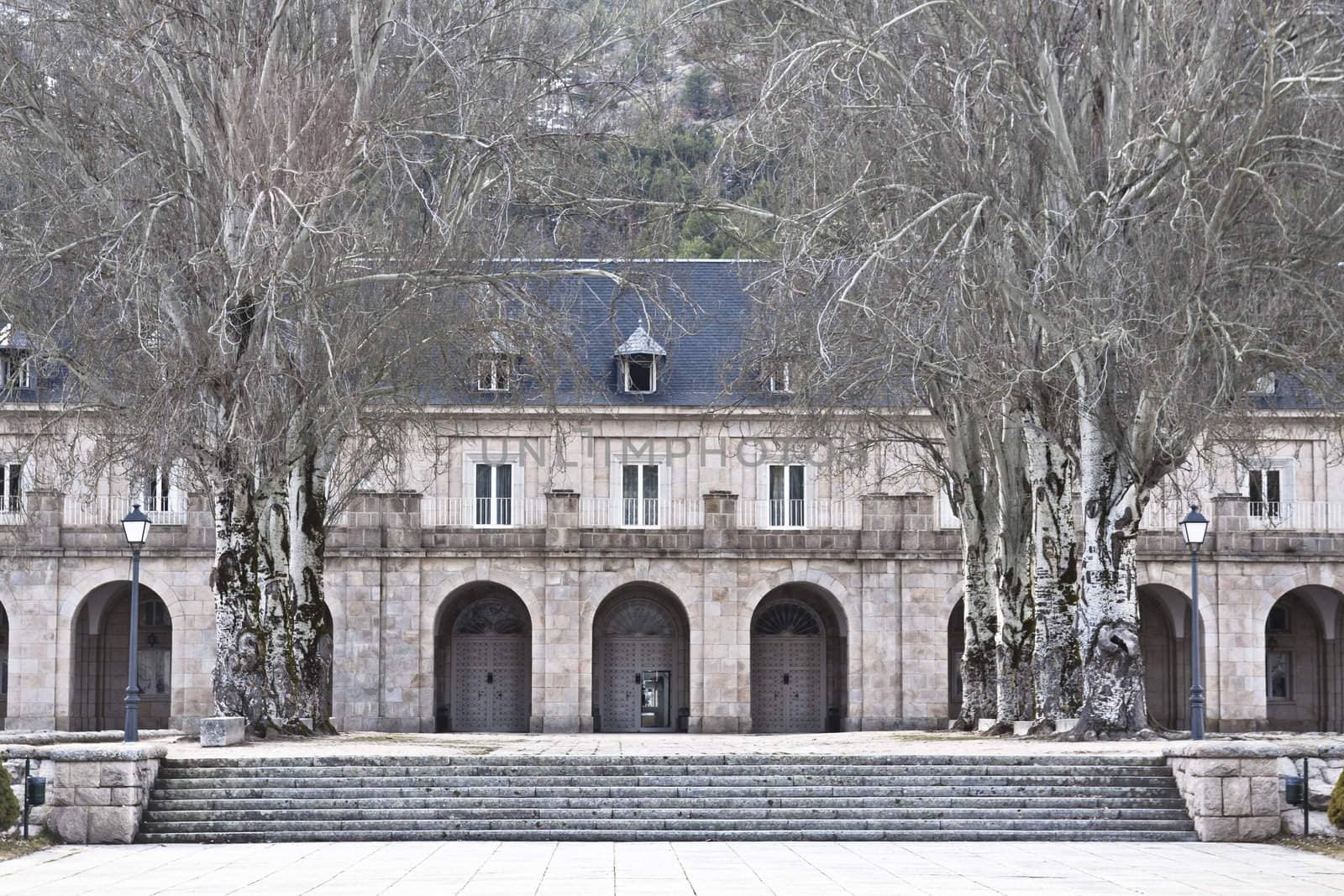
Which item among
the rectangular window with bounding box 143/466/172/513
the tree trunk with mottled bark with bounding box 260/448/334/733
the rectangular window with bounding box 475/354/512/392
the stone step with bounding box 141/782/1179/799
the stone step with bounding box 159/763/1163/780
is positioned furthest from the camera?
the rectangular window with bounding box 143/466/172/513

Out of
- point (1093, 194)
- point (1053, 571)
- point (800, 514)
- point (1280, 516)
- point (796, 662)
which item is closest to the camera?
point (1093, 194)

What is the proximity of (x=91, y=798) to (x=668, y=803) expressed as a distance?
644 cm

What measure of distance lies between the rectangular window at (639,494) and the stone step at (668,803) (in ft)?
96.4

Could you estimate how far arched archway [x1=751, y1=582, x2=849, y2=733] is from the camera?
51.5m

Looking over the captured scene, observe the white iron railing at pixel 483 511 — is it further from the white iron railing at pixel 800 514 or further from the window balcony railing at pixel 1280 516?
the window balcony railing at pixel 1280 516

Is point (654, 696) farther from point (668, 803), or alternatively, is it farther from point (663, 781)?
point (668, 803)

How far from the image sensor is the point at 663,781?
23.0 metres

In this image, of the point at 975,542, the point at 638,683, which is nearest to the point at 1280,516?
the point at 638,683

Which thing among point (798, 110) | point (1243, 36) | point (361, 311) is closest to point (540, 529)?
point (361, 311)

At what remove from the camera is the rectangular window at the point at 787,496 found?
52.2m

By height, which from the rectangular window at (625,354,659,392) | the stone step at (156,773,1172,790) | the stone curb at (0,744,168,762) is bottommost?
the stone step at (156,773,1172,790)

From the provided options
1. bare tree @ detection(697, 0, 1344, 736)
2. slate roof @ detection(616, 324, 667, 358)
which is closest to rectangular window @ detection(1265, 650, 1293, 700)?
slate roof @ detection(616, 324, 667, 358)

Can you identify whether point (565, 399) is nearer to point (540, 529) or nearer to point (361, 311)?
point (540, 529)

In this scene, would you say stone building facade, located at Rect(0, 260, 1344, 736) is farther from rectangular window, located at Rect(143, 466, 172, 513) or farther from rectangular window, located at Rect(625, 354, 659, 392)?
rectangular window, located at Rect(625, 354, 659, 392)
